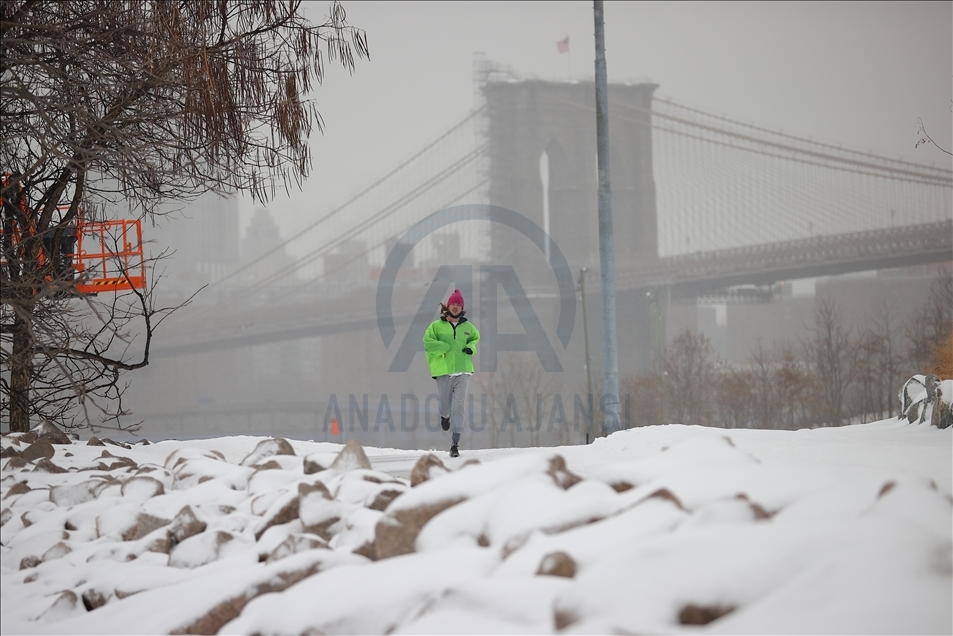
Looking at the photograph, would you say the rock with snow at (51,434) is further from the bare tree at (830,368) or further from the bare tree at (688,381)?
the bare tree at (688,381)

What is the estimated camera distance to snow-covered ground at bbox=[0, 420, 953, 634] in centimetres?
218

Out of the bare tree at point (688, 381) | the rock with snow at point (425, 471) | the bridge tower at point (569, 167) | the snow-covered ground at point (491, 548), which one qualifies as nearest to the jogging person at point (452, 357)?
the snow-covered ground at point (491, 548)

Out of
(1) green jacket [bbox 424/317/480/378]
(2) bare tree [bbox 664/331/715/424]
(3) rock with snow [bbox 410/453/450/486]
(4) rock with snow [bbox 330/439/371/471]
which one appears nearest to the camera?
(3) rock with snow [bbox 410/453/450/486]

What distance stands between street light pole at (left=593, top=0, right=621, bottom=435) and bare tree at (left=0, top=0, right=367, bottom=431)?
3.83 metres

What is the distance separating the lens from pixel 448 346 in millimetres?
7469

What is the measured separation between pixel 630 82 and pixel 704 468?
54.2m

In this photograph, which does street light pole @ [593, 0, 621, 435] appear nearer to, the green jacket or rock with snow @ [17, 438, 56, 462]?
the green jacket

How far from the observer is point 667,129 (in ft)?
164

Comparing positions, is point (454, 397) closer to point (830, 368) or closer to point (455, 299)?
point (455, 299)

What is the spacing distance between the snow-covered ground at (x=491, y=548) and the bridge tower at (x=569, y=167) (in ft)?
155

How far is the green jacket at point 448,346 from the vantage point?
745 cm

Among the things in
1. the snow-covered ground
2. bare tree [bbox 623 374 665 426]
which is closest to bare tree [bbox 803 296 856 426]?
bare tree [bbox 623 374 665 426]

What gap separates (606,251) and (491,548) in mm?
6914

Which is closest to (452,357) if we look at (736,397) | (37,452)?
(37,452)
